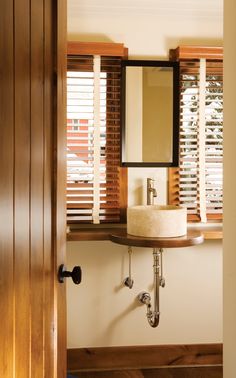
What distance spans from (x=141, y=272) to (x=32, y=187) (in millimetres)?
1889

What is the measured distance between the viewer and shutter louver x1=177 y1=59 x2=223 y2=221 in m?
2.72

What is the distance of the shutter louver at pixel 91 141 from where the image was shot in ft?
8.71

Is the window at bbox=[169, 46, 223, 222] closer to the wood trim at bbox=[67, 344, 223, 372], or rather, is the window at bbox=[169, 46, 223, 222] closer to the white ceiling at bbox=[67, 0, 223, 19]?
the white ceiling at bbox=[67, 0, 223, 19]

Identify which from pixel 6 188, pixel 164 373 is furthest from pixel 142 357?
pixel 6 188

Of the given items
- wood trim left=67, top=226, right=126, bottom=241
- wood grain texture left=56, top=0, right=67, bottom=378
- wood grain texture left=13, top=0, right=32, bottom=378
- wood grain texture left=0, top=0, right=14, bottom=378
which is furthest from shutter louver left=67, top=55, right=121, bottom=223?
wood grain texture left=0, top=0, right=14, bottom=378

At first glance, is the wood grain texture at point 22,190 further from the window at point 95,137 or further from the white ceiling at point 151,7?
the white ceiling at point 151,7

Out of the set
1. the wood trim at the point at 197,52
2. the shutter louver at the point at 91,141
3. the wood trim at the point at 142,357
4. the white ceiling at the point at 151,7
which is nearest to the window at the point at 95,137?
the shutter louver at the point at 91,141

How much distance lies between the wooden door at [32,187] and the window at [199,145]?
4.88ft

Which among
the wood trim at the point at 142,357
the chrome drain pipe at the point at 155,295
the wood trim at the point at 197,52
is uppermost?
the wood trim at the point at 197,52

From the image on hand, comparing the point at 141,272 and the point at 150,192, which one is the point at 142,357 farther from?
the point at 150,192

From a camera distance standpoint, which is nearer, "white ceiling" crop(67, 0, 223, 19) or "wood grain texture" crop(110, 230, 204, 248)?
"wood grain texture" crop(110, 230, 204, 248)

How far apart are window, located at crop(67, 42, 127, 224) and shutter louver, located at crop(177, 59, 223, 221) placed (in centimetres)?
43

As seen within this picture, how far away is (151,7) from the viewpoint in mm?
2662

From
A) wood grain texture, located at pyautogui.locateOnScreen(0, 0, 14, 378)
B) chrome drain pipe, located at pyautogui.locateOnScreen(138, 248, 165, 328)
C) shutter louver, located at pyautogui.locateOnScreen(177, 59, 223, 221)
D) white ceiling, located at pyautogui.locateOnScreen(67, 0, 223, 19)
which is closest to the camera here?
wood grain texture, located at pyautogui.locateOnScreen(0, 0, 14, 378)
